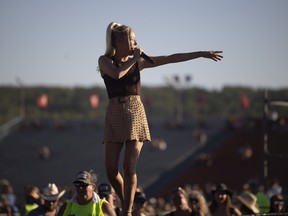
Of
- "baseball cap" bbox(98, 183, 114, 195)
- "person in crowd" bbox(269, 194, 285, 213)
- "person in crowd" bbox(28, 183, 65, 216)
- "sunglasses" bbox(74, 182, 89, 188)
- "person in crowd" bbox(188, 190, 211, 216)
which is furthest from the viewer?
"person in crowd" bbox(269, 194, 285, 213)

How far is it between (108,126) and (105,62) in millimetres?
595

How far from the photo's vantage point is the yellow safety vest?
24.0 ft

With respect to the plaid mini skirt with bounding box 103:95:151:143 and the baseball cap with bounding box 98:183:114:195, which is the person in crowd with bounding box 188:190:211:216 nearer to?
the baseball cap with bounding box 98:183:114:195

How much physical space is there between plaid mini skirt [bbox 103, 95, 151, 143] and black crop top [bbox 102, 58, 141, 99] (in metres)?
0.04

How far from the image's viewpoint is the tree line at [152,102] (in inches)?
3401

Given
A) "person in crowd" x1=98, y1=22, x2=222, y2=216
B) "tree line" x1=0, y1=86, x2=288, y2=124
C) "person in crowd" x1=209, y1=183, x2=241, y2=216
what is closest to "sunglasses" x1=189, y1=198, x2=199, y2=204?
"person in crowd" x1=209, y1=183, x2=241, y2=216

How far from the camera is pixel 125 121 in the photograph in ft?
23.4

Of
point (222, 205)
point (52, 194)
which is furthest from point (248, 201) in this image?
point (52, 194)

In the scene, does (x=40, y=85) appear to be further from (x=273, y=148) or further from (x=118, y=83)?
(x=118, y=83)

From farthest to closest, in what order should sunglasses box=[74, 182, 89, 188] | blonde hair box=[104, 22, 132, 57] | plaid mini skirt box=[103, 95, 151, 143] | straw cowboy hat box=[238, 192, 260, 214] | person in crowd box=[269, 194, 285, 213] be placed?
straw cowboy hat box=[238, 192, 260, 214] < person in crowd box=[269, 194, 285, 213] < sunglasses box=[74, 182, 89, 188] < plaid mini skirt box=[103, 95, 151, 143] < blonde hair box=[104, 22, 132, 57]

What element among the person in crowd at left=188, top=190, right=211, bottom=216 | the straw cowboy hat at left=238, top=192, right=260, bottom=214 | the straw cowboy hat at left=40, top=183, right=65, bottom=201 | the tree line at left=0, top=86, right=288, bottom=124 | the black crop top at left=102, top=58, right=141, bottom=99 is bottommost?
the tree line at left=0, top=86, right=288, bottom=124

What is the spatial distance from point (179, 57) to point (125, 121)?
76 centimetres

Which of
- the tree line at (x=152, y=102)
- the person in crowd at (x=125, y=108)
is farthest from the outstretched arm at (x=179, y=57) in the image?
the tree line at (x=152, y=102)

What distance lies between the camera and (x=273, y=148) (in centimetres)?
4444
